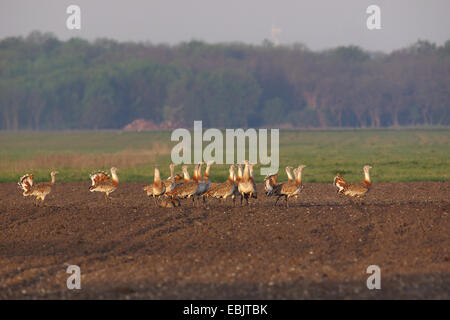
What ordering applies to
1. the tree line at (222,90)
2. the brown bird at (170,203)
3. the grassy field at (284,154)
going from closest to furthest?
1. the brown bird at (170,203)
2. the grassy field at (284,154)
3. the tree line at (222,90)

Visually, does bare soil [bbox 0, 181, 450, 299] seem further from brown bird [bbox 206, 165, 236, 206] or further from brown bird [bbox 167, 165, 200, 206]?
brown bird [bbox 167, 165, 200, 206]

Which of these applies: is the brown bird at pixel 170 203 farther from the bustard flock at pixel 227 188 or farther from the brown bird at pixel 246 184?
the brown bird at pixel 246 184

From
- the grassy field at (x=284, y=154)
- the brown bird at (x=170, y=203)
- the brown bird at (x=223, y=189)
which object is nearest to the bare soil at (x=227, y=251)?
the brown bird at (x=223, y=189)

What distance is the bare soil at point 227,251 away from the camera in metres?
11.6

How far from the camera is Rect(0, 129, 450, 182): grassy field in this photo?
32.3 m

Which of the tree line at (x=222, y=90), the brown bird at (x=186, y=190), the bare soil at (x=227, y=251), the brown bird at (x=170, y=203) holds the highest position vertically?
the tree line at (x=222, y=90)

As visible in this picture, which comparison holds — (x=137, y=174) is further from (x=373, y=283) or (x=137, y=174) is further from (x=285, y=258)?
(x=373, y=283)

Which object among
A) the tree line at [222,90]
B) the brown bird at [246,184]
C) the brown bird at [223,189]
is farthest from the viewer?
the tree line at [222,90]

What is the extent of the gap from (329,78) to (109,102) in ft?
93.6

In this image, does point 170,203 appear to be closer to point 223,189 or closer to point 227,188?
point 223,189

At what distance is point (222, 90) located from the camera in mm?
90500

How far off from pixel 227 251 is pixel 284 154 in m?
34.3

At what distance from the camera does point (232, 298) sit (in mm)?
11156

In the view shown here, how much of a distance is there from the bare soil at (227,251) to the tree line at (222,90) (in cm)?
6848
